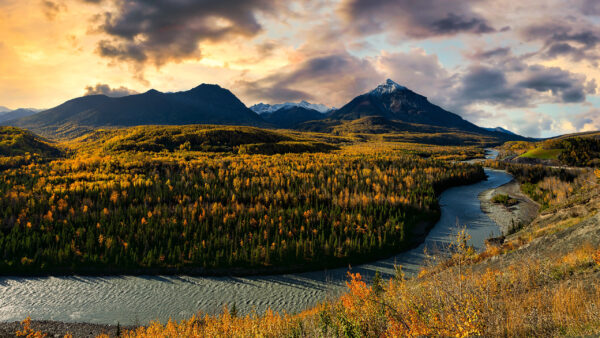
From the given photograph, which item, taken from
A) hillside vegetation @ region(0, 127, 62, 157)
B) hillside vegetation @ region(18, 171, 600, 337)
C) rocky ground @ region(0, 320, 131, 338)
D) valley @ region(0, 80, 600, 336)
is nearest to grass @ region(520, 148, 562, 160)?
valley @ region(0, 80, 600, 336)

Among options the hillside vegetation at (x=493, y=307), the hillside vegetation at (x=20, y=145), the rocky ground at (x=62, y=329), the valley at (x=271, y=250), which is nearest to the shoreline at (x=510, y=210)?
the valley at (x=271, y=250)

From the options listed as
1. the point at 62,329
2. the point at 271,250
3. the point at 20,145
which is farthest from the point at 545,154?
the point at 20,145

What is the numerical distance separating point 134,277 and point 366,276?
18.8m

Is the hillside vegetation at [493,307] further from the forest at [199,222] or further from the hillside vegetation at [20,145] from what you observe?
the hillside vegetation at [20,145]

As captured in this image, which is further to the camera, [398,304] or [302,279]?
[302,279]

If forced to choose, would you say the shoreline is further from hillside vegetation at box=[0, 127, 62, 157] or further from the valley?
hillside vegetation at box=[0, 127, 62, 157]

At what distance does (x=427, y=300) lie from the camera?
31.7ft

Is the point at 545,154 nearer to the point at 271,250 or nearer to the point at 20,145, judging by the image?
the point at 271,250

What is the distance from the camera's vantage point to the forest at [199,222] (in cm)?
2448

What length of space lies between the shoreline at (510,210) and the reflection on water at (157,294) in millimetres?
15309

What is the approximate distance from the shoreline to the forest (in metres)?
7.35

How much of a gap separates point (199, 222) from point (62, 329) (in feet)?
Answer: 48.6

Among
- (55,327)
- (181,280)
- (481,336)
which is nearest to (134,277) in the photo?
(181,280)

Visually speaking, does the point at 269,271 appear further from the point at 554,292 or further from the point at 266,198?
the point at 554,292
